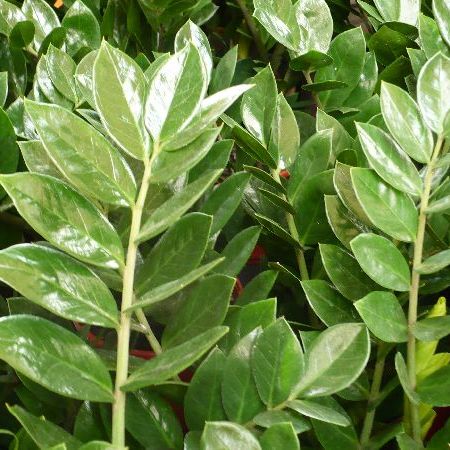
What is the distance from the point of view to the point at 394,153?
0.40 meters

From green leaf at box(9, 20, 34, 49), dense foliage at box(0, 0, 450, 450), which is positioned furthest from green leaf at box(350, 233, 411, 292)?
green leaf at box(9, 20, 34, 49)

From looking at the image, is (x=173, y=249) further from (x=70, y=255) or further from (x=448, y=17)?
(x=448, y=17)

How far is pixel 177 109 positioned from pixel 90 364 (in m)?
0.14

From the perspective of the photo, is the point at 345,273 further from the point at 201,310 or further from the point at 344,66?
the point at 344,66

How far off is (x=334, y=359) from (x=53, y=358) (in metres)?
0.14

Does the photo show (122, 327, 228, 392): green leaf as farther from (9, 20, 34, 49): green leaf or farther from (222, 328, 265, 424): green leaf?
(9, 20, 34, 49): green leaf

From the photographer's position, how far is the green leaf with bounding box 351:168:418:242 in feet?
1.22

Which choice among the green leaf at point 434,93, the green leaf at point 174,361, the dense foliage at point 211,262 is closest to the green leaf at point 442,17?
the dense foliage at point 211,262

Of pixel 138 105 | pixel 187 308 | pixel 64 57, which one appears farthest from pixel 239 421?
pixel 64 57

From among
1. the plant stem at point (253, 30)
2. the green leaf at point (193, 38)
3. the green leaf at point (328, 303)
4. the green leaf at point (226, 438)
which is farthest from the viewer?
the plant stem at point (253, 30)

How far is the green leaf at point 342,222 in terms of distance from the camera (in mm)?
409

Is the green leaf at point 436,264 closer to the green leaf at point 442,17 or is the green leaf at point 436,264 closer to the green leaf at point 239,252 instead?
the green leaf at point 239,252

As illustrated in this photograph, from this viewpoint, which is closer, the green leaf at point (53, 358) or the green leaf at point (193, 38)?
the green leaf at point (53, 358)

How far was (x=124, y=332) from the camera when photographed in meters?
0.34
